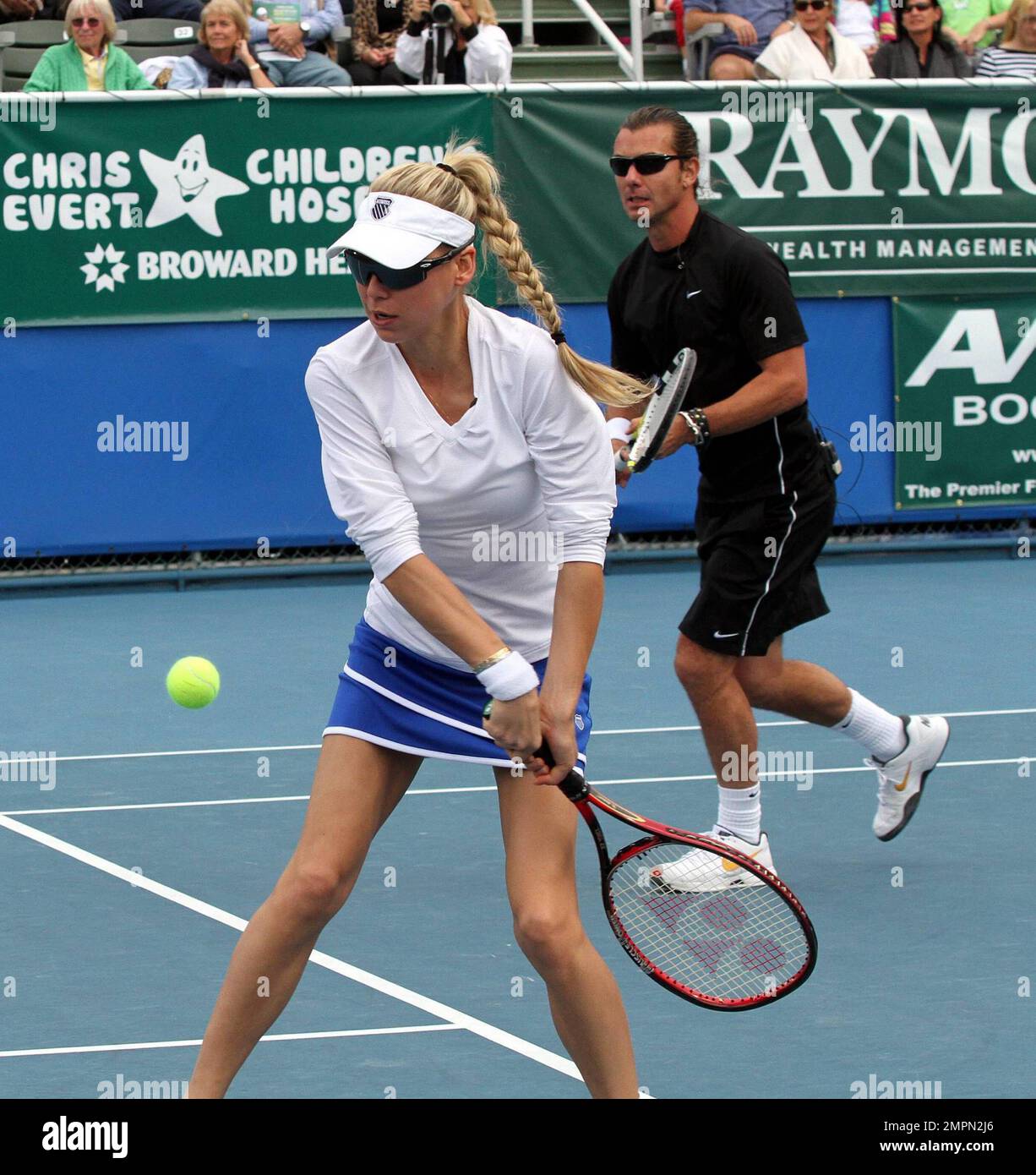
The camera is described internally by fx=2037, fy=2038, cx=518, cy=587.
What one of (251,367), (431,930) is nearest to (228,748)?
(431,930)

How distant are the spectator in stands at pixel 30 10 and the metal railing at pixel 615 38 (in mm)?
2806

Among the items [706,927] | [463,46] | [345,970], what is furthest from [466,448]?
[463,46]

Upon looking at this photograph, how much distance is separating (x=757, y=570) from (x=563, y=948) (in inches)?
86.6

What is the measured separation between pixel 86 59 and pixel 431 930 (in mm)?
6870

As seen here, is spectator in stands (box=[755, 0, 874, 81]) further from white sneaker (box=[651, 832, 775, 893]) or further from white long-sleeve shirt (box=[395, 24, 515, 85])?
white sneaker (box=[651, 832, 775, 893])

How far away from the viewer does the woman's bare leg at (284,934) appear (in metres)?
3.36

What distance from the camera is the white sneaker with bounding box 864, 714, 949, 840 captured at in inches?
221

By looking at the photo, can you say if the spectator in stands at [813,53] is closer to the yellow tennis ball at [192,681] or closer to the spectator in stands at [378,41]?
the spectator in stands at [378,41]

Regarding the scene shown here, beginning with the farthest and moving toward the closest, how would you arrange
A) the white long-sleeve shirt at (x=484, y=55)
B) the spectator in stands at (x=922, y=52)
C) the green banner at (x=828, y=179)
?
the spectator in stands at (x=922, y=52) → the white long-sleeve shirt at (x=484, y=55) → the green banner at (x=828, y=179)

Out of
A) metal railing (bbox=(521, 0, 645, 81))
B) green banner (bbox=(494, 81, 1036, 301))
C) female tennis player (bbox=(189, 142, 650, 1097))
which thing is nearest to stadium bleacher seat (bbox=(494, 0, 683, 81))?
metal railing (bbox=(521, 0, 645, 81))

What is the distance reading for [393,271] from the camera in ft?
Result: 10.6

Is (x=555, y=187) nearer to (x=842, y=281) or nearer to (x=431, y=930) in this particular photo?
(x=842, y=281)

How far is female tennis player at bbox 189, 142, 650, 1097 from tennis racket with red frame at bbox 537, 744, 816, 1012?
292mm

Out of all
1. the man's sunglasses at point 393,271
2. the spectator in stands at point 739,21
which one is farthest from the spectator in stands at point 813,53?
the man's sunglasses at point 393,271
